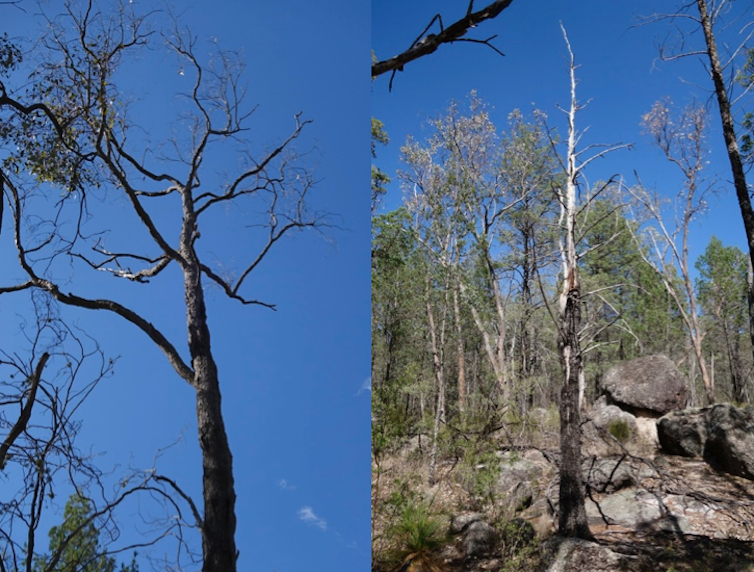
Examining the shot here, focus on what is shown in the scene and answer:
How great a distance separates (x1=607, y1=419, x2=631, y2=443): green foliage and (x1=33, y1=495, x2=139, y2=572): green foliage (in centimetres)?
213

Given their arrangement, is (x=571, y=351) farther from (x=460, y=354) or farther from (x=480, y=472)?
(x=460, y=354)

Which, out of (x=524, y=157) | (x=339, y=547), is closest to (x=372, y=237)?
(x=524, y=157)

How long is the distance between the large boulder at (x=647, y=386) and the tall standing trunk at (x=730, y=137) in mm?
409

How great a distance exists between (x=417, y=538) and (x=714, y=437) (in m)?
1.21

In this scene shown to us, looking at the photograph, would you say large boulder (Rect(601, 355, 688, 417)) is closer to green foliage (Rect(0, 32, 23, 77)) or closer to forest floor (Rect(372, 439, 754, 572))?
forest floor (Rect(372, 439, 754, 572))

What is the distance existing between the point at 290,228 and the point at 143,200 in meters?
0.87

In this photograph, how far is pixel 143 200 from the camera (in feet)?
11.5

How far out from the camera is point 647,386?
9.22ft

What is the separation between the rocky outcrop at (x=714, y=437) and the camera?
2.19 meters

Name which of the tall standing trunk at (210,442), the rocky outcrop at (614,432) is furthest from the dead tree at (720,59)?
the tall standing trunk at (210,442)

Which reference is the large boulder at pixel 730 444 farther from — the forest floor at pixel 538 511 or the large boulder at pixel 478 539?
the large boulder at pixel 478 539

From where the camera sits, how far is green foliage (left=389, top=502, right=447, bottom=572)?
89.5 inches

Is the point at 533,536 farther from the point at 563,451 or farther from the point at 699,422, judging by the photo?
the point at 699,422

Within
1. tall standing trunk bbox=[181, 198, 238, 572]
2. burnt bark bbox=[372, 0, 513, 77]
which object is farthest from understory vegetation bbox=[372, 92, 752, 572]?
burnt bark bbox=[372, 0, 513, 77]
